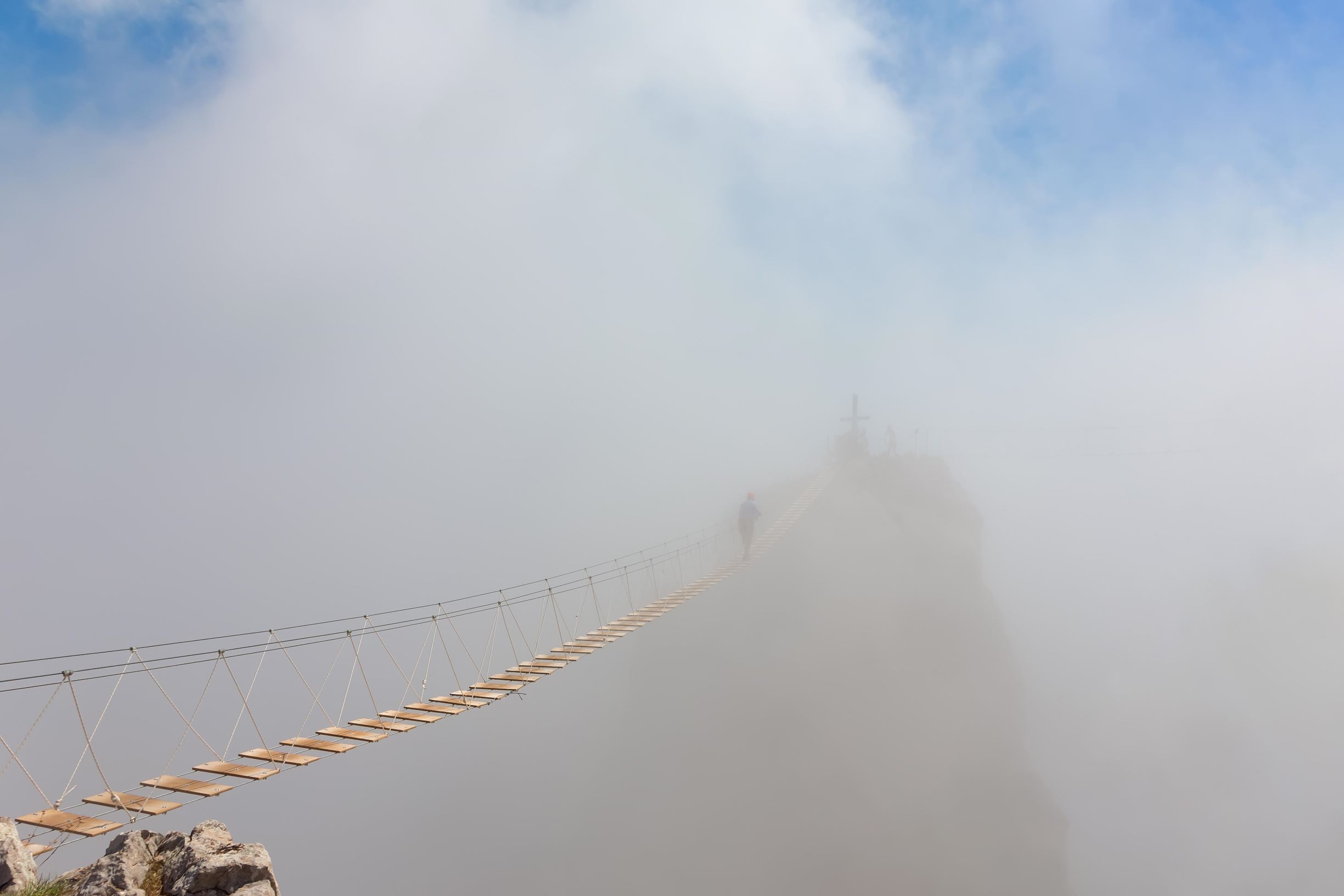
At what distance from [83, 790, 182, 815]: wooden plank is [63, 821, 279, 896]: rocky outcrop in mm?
538

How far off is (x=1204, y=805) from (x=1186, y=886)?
→ 6.51 meters

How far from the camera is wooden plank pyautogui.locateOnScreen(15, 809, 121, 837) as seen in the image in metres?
6.42

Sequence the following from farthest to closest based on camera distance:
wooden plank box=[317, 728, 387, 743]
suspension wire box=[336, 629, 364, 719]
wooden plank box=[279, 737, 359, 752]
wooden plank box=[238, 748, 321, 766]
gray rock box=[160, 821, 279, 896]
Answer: suspension wire box=[336, 629, 364, 719], wooden plank box=[317, 728, 387, 743], wooden plank box=[279, 737, 359, 752], wooden plank box=[238, 748, 321, 766], gray rock box=[160, 821, 279, 896]

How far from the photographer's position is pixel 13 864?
5531 mm

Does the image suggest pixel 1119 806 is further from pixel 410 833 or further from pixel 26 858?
pixel 26 858

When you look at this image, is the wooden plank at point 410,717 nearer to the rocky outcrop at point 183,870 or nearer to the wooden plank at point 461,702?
the wooden plank at point 461,702

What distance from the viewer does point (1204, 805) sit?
2188 inches

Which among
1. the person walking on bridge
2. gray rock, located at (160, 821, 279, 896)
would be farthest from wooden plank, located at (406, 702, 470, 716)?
the person walking on bridge

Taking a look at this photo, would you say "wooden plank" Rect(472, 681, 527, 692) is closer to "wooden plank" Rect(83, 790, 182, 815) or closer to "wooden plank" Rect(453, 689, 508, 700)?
"wooden plank" Rect(453, 689, 508, 700)

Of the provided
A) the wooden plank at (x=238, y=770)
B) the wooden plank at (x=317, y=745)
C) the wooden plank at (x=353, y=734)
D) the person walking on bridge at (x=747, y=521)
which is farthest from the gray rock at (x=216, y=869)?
the person walking on bridge at (x=747, y=521)

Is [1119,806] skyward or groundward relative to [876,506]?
groundward

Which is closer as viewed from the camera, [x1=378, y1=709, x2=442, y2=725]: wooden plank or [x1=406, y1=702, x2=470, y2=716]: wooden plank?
[x1=378, y1=709, x2=442, y2=725]: wooden plank

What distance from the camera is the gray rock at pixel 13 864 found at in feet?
18.0

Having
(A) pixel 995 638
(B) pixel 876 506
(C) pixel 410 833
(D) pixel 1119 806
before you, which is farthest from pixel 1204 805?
(C) pixel 410 833
